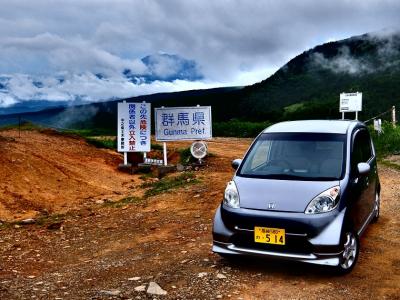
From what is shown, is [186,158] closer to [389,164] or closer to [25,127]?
[389,164]

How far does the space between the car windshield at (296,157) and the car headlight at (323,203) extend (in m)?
0.38

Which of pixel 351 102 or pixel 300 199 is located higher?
pixel 351 102

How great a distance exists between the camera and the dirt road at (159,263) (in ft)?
18.1

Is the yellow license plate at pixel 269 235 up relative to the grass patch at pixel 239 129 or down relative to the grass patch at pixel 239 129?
down

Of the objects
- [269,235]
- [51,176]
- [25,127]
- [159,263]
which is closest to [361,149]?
[269,235]

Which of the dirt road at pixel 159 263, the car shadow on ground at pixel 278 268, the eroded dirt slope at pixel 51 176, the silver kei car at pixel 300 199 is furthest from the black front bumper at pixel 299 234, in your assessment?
the eroded dirt slope at pixel 51 176

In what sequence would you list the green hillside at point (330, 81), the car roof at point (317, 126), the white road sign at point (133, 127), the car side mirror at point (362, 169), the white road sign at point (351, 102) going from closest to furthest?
the car side mirror at point (362, 169), the car roof at point (317, 126), the white road sign at point (133, 127), the white road sign at point (351, 102), the green hillside at point (330, 81)

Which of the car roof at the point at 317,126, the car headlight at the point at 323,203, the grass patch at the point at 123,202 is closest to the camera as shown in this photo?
the car headlight at the point at 323,203

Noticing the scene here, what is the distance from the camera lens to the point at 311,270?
19.9 ft

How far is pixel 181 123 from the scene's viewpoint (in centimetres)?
1645

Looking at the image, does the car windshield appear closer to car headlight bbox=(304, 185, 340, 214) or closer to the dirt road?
car headlight bbox=(304, 185, 340, 214)

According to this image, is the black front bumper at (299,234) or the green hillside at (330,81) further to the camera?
the green hillside at (330,81)

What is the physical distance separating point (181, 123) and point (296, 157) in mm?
9959

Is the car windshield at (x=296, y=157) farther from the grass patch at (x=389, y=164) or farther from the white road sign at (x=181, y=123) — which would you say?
the white road sign at (x=181, y=123)
